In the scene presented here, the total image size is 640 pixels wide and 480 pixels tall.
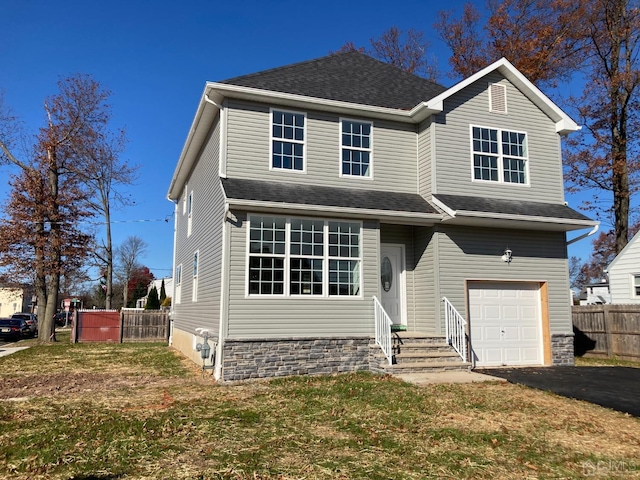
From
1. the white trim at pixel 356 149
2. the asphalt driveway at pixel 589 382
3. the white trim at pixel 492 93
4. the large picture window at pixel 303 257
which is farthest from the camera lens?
the white trim at pixel 492 93

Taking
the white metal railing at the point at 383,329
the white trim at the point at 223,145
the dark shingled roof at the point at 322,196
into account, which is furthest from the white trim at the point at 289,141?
the white metal railing at the point at 383,329

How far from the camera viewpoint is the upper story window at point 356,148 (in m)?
11.6

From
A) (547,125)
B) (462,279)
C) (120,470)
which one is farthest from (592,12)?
(120,470)

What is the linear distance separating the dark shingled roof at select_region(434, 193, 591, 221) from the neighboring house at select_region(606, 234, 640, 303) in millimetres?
8287

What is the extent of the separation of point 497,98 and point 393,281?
219 inches

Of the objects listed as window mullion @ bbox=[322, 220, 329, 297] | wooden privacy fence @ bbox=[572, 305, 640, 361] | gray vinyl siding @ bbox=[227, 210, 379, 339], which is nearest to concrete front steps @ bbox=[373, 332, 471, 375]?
gray vinyl siding @ bbox=[227, 210, 379, 339]

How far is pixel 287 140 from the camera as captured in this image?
36.1ft

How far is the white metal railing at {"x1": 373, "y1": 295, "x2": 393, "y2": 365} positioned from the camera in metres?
9.92

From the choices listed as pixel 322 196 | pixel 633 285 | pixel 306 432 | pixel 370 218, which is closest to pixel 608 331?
pixel 633 285

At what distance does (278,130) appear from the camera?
36.2 feet

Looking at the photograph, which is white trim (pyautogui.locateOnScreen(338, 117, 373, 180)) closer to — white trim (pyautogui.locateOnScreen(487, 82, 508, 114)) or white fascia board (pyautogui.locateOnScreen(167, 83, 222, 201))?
white fascia board (pyautogui.locateOnScreen(167, 83, 222, 201))

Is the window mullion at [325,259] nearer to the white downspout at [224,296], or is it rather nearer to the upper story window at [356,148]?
the upper story window at [356,148]

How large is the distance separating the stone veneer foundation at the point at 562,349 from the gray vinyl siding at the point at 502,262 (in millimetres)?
160

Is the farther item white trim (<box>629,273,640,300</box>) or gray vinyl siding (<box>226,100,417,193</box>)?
white trim (<box>629,273,640,300</box>)
